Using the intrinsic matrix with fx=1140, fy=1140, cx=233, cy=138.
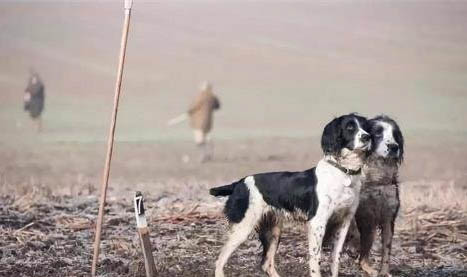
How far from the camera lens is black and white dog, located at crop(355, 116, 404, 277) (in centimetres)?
1010

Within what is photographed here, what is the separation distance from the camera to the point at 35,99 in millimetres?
15945

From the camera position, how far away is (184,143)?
53.3ft

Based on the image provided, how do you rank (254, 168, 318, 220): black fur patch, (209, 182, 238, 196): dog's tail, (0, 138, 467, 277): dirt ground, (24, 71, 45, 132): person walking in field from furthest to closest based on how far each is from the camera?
(24, 71, 45, 132): person walking in field, (0, 138, 467, 277): dirt ground, (209, 182, 238, 196): dog's tail, (254, 168, 318, 220): black fur patch

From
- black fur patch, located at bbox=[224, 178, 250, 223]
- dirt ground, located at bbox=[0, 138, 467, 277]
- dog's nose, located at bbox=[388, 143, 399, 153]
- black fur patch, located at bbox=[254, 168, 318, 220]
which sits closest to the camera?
black fur patch, located at bbox=[254, 168, 318, 220]

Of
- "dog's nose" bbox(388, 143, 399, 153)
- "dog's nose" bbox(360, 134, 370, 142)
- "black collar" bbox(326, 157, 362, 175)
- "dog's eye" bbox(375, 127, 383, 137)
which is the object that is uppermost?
"dog's eye" bbox(375, 127, 383, 137)

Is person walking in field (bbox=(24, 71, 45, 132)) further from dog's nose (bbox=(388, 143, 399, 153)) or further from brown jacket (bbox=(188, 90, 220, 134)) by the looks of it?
dog's nose (bbox=(388, 143, 399, 153))

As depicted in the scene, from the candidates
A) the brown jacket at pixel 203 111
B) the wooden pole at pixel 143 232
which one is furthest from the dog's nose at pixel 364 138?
the brown jacket at pixel 203 111

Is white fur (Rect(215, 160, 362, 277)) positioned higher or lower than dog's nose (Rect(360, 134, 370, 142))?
lower

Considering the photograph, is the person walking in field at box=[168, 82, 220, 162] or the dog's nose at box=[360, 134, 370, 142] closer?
the dog's nose at box=[360, 134, 370, 142]

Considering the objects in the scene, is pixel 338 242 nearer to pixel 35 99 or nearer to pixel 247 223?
pixel 247 223

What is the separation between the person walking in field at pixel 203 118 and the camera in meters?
16.1

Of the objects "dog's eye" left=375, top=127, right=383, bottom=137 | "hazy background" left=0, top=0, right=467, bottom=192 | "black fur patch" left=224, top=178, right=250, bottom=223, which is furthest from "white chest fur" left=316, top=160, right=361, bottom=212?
"hazy background" left=0, top=0, right=467, bottom=192

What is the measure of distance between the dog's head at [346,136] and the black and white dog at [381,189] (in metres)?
0.32

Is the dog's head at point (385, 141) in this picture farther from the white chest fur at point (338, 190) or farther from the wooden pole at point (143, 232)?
the wooden pole at point (143, 232)
